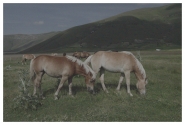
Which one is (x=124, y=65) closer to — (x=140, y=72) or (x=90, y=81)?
(x=140, y=72)

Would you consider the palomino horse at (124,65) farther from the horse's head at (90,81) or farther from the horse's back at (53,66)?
the horse's back at (53,66)

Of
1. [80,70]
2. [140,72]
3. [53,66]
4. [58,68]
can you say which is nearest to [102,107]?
[80,70]

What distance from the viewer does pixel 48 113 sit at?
388 inches

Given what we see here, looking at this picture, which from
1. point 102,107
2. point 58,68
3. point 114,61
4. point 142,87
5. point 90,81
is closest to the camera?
point 102,107

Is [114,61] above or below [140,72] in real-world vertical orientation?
above

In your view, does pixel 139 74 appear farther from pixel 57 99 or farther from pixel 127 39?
pixel 127 39

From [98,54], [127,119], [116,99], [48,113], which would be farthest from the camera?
[98,54]

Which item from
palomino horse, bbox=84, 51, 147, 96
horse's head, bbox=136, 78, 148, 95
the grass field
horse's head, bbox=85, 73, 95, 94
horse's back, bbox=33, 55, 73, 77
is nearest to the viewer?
the grass field

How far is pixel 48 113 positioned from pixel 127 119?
13.3 feet

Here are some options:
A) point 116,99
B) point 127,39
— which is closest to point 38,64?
point 116,99

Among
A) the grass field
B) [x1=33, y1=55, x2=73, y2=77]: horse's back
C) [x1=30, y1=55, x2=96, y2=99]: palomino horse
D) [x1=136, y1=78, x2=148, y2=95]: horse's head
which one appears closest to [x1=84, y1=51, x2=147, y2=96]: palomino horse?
[x1=136, y1=78, x2=148, y2=95]: horse's head

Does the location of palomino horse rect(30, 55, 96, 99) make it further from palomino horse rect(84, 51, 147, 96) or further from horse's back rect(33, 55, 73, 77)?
palomino horse rect(84, 51, 147, 96)

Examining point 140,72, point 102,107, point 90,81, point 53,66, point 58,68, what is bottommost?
point 102,107

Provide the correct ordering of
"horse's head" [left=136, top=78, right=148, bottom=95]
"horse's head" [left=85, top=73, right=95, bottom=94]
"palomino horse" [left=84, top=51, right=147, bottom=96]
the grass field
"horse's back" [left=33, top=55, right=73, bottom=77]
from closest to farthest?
1. the grass field
2. "horse's back" [left=33, top=55, right=73, bottom=77]
3. "horse's head" [left=85, top=73, right=95, bottom=94]
4. "horse's head" [left=136, top=78, right=148, bottom=95]
5. "palomino horse" [left=84, top=51, right=147, bottom=96]
